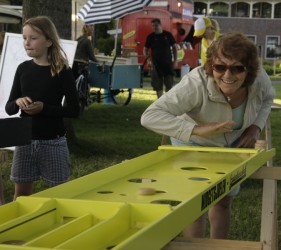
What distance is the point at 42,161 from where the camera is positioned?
4.84 m

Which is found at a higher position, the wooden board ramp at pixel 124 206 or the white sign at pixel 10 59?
the white sign at pixel 10 59

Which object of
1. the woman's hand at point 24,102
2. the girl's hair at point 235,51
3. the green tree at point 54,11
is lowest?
the woman's hand at point 24,102

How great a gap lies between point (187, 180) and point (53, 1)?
6.30m

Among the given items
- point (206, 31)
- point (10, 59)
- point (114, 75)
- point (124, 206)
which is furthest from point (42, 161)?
point (114, 75)

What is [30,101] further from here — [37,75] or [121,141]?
[121,141]

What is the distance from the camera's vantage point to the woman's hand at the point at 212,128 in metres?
3.90

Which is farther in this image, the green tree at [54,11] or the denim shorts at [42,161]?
the green tree at [54,11]

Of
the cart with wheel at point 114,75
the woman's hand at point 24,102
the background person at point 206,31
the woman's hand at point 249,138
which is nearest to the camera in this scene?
the woman's hand at point 249,138

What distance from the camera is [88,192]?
3.17 m

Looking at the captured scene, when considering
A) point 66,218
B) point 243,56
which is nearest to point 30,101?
point 243,56

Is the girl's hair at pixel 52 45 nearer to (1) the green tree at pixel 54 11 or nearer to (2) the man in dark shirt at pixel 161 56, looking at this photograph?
(1) the green tree at pixel 54 11

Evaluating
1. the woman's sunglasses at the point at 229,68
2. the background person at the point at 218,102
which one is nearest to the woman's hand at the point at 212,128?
the background person at the point at 218,102

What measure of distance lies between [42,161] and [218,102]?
1335 mm

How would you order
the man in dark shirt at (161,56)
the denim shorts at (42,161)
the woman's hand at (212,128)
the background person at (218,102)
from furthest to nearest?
the man in dark shirt at (161,56)
the denim shorts at (42,161)
the background person at (218,102)
the woman's hand at (212,128)
